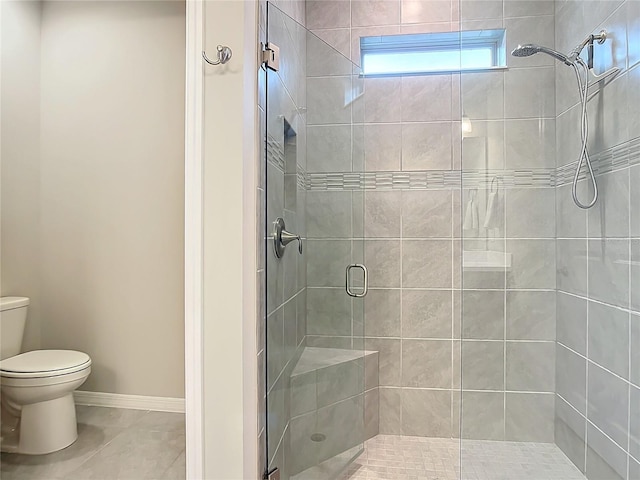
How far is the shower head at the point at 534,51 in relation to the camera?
5.68 feet

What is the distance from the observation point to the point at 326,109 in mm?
1939

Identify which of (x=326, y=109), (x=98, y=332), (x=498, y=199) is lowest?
(x=98, y=332)

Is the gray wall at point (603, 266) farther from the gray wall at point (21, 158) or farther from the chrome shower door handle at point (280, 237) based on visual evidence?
the gray wall at point (21, 158)

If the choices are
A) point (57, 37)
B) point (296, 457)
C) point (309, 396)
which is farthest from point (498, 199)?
point (57, 37)

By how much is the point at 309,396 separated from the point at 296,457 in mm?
241

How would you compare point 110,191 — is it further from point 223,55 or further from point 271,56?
point 271,56

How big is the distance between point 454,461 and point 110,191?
6.87 ft

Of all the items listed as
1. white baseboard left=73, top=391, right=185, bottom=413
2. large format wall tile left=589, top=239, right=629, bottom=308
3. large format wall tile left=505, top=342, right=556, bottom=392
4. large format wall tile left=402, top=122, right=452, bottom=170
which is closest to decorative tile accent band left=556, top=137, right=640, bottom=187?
large format wall tile left=589, top=239, right=629, bottom=308

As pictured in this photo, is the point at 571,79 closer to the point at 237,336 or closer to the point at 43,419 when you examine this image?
the point at 237,336

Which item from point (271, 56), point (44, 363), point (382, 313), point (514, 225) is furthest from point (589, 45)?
point (44, 363)

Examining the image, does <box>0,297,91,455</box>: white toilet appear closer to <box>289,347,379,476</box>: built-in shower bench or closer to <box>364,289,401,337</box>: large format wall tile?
<box>289,347,379,476</box>: built-in shower bench

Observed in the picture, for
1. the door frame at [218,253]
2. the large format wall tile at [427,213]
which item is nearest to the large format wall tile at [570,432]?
the large format wall tile at [427,213]

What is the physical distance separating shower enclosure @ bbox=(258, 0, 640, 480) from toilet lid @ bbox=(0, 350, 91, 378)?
747 millimetres

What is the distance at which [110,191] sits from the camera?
1.68 metres
